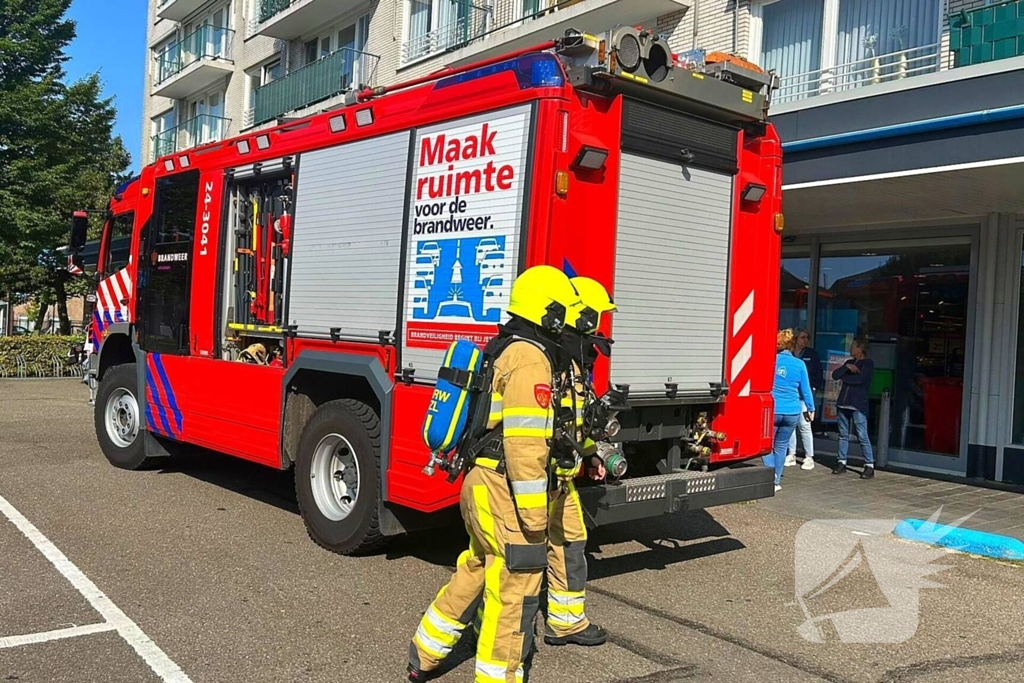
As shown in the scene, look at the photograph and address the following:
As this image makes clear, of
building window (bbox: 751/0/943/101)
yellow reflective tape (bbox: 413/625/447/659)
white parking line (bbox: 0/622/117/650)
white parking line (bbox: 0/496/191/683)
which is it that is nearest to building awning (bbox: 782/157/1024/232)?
building window (bbox: 751/0/943/101)

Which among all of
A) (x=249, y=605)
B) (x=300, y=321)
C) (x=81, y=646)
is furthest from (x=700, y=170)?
(x=81, y=646)

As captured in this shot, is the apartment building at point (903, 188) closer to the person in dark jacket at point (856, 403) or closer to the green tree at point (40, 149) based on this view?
the person in dark jacket at point (856, 403)

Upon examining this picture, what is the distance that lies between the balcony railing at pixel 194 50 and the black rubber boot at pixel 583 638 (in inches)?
925

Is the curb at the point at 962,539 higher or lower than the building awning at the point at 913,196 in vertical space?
lower

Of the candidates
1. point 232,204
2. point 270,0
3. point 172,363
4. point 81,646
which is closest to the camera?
point 81,646

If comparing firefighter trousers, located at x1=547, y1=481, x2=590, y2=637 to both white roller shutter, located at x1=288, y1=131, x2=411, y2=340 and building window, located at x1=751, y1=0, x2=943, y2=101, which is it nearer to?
white roller shutter, located at x1=288, y1=131, x2=411, y2=340

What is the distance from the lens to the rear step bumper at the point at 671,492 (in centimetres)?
505

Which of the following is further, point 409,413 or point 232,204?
point 232,204

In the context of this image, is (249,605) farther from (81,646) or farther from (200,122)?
(200,122)

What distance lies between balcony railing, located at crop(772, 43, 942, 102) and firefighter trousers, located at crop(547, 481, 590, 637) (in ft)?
21.3

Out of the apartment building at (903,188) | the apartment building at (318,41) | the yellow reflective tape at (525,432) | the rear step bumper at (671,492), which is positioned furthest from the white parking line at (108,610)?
the apartment building at (318,41)

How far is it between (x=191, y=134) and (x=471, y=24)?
13791 millimetres

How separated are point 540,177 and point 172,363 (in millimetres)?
4583

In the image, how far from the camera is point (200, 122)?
2638cm
